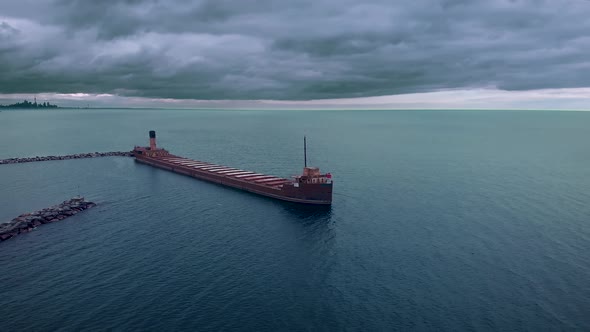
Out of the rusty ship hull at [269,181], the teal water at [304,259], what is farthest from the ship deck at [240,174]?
the teal water at [304,259]

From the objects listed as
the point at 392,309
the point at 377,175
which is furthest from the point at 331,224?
the point at 377,175

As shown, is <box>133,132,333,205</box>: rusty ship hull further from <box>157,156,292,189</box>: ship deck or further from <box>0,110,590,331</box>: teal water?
<box>0,110,590,331</box>: teal water

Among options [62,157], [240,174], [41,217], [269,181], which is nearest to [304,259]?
[269,181]

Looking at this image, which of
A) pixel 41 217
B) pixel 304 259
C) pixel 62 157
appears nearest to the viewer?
pixel 304 259

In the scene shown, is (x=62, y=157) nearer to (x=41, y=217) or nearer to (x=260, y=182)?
(x=41, y=217)

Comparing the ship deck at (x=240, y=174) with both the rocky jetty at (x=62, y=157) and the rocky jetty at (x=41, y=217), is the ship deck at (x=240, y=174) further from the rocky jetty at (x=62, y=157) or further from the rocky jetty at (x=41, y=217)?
the rocky jetty at (x=62, y=157)

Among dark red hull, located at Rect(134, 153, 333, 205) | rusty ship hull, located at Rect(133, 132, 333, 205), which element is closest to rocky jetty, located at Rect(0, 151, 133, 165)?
dark red hull, located at Rect(134, 153, 333, 205)

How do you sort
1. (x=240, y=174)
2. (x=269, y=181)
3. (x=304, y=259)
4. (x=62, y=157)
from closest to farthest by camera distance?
(x=304, y=259), (x=269, y=181), (x=240, y=174), (x=62, y=157)

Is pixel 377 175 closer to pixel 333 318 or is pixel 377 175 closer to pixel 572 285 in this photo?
pixel 572 285
